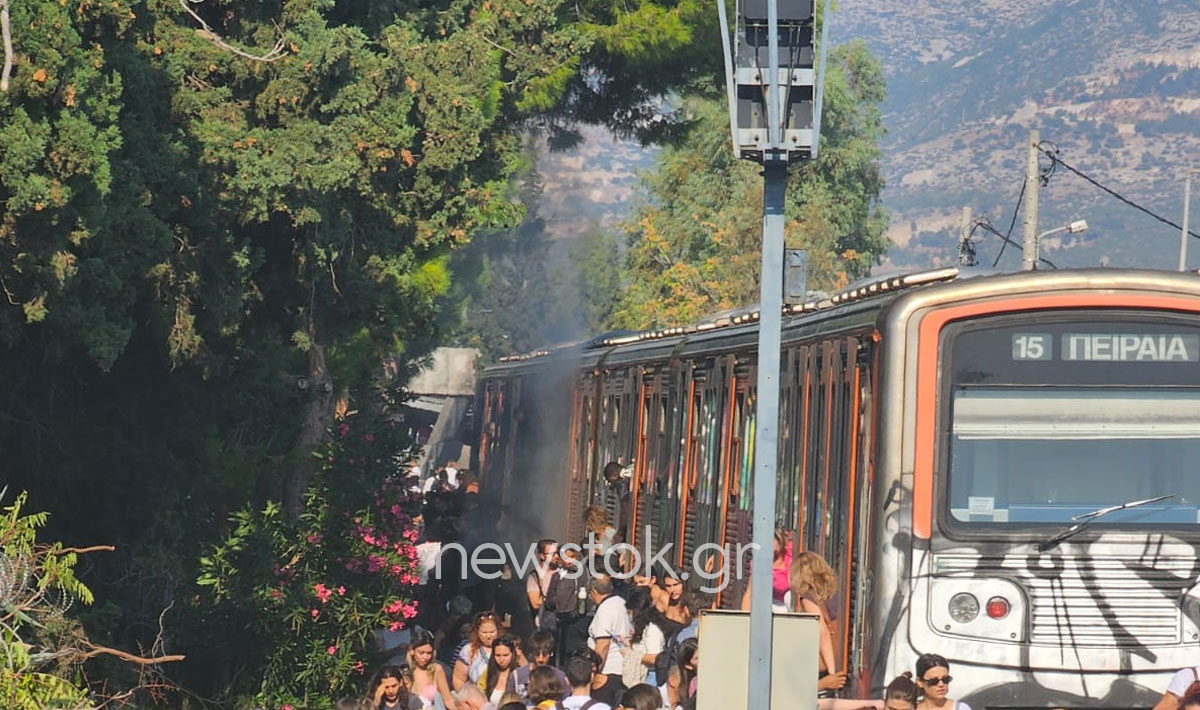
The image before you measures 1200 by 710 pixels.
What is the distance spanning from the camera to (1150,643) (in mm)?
10742

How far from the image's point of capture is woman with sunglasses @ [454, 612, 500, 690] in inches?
507

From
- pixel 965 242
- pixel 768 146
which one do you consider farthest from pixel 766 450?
pixel 965 242

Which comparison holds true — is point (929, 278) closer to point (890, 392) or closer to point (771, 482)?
point (890, 392)

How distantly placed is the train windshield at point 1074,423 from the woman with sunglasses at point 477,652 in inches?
136

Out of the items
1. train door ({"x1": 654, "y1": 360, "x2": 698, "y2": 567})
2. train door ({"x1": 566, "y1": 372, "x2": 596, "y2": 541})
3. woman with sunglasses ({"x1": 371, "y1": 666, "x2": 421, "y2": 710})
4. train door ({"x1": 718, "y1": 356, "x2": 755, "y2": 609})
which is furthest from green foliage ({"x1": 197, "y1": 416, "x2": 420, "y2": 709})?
train door ({"x1": 566, "y1": 372, "x2": 596, "y2": 541})

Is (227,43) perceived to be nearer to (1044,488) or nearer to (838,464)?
(838,464)

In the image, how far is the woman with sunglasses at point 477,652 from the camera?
12875 mm

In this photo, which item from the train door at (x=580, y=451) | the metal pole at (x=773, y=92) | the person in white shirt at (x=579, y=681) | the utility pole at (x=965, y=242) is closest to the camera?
the metal pole at (x=773, y=92)

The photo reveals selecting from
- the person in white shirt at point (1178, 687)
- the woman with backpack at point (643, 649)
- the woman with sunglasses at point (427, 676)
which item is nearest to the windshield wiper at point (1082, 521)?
the person in white shirt at point (1178, 687)

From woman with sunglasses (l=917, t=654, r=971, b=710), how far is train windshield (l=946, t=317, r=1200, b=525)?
2.95ft

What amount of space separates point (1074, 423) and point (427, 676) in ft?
14.0

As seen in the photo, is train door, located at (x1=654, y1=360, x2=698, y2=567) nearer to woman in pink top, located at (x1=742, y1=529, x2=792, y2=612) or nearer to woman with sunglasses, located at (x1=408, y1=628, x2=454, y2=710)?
woman in pink top, located at (x1=742, y1=529, x2=792, y2=612)

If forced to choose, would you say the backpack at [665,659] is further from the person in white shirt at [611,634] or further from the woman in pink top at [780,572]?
the woman in pink top at [780,572]

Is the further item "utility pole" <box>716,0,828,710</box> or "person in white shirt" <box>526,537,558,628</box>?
"person in white shirt" <box>526,537,558,628</box>
